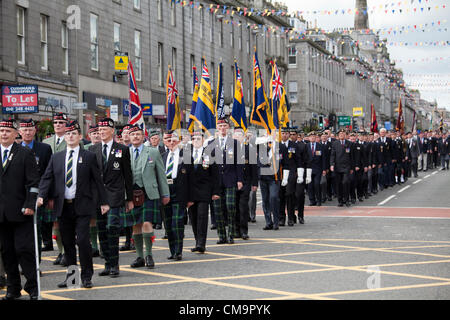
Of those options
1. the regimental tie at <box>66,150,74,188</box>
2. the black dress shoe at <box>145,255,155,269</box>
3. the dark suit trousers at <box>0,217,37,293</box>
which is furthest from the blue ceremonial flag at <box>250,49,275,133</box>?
the dark suit trousers at <box>0,217,37,293</box>

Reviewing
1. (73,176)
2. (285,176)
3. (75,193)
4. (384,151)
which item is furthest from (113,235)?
(384,151)

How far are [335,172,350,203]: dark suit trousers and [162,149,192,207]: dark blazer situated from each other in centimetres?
1085

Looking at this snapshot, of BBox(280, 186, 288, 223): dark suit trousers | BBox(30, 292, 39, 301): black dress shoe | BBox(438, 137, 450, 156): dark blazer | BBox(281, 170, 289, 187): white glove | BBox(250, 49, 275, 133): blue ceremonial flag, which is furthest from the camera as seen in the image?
BBox(438, 137, 450, 156): dark blazer

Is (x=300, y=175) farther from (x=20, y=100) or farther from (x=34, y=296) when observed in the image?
(x=34, y=296)

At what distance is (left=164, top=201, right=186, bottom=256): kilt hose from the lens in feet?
37.7

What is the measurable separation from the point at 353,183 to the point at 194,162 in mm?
12140

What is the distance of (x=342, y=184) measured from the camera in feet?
74.5

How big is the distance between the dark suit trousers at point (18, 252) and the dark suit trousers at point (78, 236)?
28.4 inches

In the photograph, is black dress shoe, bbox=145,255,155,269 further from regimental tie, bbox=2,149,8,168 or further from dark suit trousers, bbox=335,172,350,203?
dark suit trousers, bbox=335,172,350,203

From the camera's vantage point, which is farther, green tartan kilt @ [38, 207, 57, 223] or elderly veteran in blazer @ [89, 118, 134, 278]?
green tartan kilt @ [38, 207, 57, 223]

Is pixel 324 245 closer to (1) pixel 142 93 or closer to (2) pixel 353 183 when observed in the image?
(2) pixel 353 183

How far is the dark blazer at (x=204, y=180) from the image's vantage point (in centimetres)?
1209

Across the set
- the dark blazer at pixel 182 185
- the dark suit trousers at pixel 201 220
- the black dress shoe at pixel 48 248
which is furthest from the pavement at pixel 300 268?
the dark blazer at pixel 182 185
